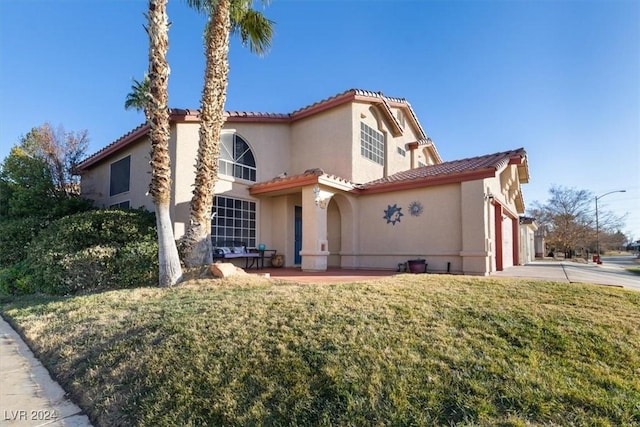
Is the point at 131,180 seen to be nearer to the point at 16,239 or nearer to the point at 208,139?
the point at 16,239

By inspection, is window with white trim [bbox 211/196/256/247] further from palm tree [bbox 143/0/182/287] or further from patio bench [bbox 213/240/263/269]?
palm tree [bbox 143/0/182/287]

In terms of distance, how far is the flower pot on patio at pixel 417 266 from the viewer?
1187 centimetres

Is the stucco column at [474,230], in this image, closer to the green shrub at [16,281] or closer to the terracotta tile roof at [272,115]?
the terracotta tile roof at [272,115]

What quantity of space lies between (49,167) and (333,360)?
62.7 ft

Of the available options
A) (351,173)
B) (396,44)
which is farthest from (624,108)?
(351,173)

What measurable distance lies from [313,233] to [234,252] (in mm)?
3287

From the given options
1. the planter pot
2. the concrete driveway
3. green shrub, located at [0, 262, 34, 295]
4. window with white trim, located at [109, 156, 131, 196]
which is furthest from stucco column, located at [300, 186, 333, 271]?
window with white trim, located at [109, 156, 131, 196]

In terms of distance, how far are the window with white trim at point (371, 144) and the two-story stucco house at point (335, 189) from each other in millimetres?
56

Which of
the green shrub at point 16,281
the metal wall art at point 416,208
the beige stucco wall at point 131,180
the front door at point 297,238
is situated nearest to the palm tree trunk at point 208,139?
the beige stucco wall at point 131,180

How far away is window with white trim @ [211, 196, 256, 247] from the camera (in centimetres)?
1313

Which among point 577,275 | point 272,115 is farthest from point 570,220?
point 272,115

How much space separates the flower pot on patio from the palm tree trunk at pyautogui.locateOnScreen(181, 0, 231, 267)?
7.02m

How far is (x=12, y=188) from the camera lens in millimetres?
14992

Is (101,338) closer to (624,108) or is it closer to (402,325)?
(402,325)
